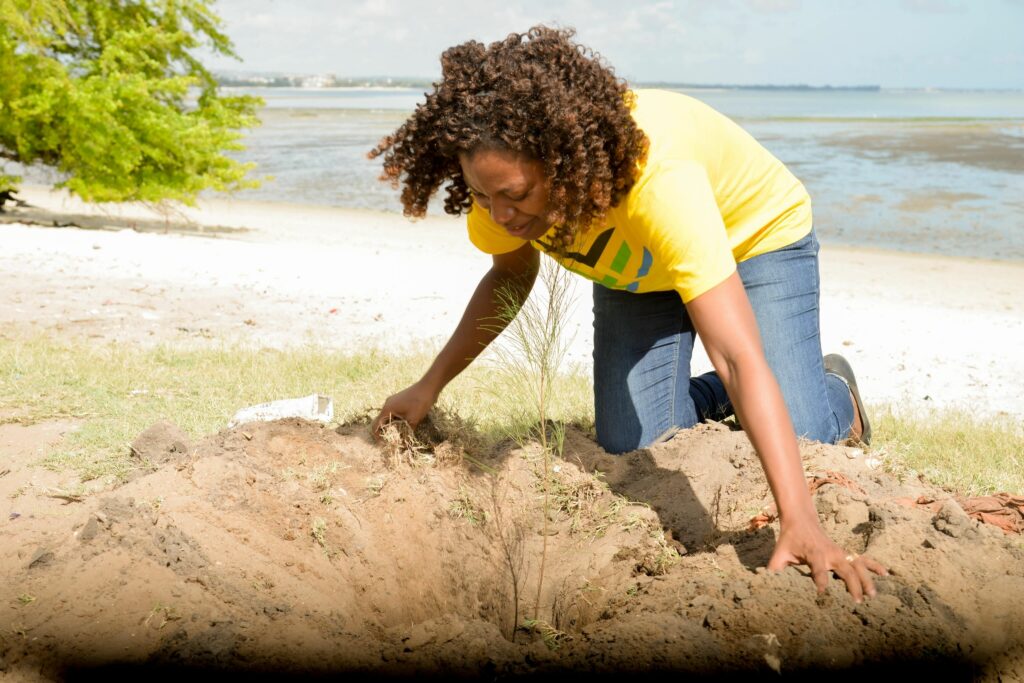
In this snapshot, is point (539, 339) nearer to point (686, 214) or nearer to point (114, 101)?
point (686, 214)

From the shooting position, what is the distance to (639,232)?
2420mm

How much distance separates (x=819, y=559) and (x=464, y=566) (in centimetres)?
101

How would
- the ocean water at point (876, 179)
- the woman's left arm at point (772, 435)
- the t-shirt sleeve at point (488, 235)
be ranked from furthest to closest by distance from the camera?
the ocean water at point (876, 179) → the t-shirt sleeve at point (488, 235) → the woman's left arm at point (772, 435)

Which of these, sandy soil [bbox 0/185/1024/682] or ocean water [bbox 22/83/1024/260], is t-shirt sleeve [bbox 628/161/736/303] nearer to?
sandy soil [bbox 0/185/1024/682]

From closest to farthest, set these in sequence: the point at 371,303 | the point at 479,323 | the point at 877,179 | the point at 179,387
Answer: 1. the point at 479,323
2. the point at 179,387
3. the point at 371,303
4. the point at 877,179

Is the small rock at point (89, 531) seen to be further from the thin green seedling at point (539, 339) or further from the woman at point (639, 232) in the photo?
the thin green seedling at point (539, 339)

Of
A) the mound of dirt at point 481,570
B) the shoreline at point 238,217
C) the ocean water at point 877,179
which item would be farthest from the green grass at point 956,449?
the ocean water at point 877,179

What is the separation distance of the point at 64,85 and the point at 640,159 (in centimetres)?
894

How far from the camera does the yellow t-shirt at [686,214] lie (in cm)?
218

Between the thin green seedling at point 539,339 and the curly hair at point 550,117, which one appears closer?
the curly hair at point 550,117

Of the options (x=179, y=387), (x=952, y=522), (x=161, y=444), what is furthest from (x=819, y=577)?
(x=179, y=387)

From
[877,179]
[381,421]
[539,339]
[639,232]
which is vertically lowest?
[877,179]

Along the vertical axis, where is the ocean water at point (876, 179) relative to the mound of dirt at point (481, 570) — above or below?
below

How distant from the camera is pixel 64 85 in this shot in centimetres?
945
